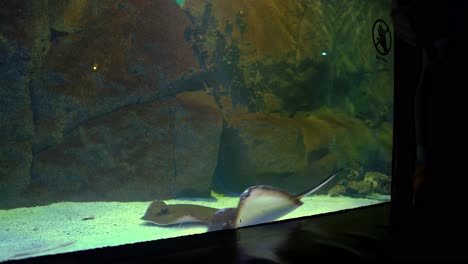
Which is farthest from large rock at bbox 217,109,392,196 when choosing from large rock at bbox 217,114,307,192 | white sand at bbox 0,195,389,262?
white sand at bbox 0,195,389,262

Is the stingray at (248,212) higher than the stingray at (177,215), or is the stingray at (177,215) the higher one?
the stingray at (248,212)

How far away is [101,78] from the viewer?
4.14 m

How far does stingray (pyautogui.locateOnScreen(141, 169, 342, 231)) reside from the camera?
2416 millimetres

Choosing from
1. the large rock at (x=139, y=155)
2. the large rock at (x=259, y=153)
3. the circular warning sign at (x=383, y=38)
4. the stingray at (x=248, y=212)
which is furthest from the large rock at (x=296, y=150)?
the stingray at (x=248, y=212)

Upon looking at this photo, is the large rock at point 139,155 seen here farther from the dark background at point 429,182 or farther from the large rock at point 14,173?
the dark background at point 429,182

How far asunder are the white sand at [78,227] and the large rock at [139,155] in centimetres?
26

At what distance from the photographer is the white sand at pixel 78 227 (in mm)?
2174

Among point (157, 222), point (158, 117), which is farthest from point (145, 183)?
point (157, 222)

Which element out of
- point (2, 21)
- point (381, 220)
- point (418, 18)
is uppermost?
point (2, 21)

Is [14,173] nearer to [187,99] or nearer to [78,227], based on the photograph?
[78,227]

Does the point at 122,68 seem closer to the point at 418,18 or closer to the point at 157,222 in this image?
the point at 157,222

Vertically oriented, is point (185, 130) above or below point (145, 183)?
above

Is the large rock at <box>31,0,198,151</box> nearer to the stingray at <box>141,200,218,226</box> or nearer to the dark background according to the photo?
the stingray at <box>141,200,218,226</box>

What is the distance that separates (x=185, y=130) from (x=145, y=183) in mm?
888
